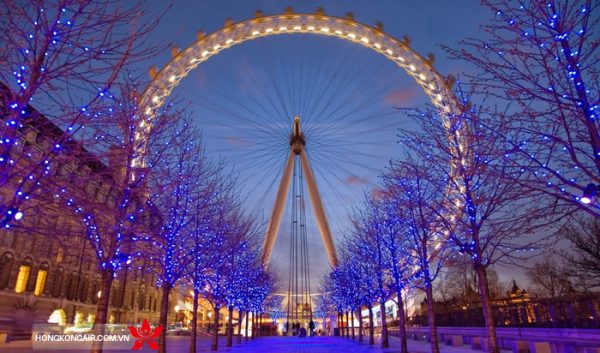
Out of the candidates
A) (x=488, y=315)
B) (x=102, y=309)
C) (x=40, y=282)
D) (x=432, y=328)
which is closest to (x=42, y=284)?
(x=40, y=282)

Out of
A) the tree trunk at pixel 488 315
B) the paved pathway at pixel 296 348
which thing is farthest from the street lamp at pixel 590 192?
the paved pathway at pixel 296 348

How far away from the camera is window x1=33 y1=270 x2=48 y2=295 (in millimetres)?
35128

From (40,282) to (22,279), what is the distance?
2.61 m

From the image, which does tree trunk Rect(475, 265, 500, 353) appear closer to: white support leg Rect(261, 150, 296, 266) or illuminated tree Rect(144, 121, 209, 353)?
illuminated tree Rect(144, 121, 209, 353)

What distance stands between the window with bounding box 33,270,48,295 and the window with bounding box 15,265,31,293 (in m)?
1.41

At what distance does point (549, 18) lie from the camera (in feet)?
27.6

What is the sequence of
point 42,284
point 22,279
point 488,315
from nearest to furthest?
point 488,315 < point 22,279 < point 42,284

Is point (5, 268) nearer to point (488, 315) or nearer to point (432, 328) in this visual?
point (432, 328)

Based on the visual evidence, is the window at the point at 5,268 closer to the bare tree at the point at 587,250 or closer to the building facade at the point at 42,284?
the building facade at the point at 42,284

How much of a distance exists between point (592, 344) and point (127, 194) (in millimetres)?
15246

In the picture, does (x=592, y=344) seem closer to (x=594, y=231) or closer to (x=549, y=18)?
(x=549, y=18)

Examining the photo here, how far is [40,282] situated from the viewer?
35.8 meters

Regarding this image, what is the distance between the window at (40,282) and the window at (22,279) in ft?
4.63

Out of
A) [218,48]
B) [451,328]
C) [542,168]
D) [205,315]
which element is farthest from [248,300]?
[205,315]
